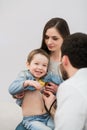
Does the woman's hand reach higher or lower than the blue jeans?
higher

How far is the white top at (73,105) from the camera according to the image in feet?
3.84

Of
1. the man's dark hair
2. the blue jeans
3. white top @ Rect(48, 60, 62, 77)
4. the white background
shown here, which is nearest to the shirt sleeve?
the man's dark hair

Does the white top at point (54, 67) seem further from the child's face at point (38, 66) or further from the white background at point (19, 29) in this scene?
the white background at point (19, 29)

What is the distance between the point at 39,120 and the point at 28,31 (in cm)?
70

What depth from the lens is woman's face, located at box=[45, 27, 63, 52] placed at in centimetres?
184

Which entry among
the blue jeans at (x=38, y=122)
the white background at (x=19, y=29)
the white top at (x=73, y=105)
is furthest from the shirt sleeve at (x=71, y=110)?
the white background at (x=19, y=29)

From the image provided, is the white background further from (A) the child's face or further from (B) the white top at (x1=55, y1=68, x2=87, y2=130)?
(B) the white top at (x1=55, y1=68, x2=87, y2=130)

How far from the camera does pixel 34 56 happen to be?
1.68 metres

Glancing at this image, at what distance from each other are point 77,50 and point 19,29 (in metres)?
0.82

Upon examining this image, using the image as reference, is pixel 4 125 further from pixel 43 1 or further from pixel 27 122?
pixel 43 1

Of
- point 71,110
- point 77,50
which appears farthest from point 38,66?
point 71,110

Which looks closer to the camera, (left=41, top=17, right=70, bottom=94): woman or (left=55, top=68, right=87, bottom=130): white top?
(left=55, top=68, right=87, bottom=130): white top

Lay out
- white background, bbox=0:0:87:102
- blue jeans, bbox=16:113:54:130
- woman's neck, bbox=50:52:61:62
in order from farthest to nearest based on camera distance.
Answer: white background, bbox=0:0:87:102 < woman's neck, bbox=50:52:61:62 < blue jeans, bbox=16:113:54:130

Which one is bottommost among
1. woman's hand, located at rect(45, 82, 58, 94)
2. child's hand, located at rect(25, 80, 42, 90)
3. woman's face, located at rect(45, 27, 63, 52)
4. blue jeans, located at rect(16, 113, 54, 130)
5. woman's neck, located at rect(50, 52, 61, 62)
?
blue jeans, located at rect(16, 113, 54, 130)
